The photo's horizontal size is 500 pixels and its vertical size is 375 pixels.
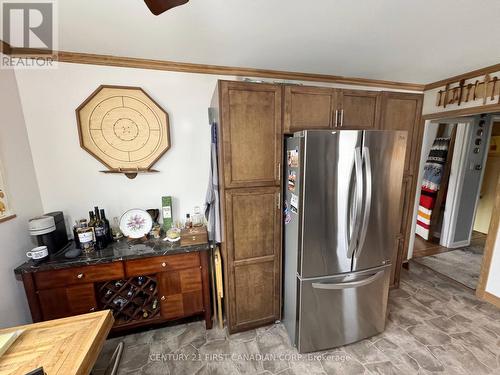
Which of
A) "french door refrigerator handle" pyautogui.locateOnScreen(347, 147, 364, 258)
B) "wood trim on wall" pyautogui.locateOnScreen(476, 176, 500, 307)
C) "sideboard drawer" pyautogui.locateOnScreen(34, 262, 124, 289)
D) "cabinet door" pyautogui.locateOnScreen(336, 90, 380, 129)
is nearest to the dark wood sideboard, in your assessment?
"sideboard drawer" pyautogui.locateOnScreen(34, 262, 124, 289)

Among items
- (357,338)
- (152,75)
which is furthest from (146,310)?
(152,75)

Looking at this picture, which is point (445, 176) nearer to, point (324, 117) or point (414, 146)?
point (414, 146)

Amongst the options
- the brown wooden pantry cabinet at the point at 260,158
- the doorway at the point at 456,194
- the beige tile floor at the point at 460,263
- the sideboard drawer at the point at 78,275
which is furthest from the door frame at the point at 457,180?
the sideboard drawer at the point at 78,275

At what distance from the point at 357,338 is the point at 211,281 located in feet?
4.47

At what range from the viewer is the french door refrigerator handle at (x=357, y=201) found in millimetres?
1445

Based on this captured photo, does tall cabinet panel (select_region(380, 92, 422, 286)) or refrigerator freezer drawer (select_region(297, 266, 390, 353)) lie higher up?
tall cabinet panel (select_region(380, 92, 422, 286))

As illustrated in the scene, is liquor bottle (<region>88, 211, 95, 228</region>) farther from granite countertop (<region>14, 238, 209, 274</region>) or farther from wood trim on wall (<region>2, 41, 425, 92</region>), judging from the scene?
wood trim on wall (<region>2, 41, 425, 92</region>)

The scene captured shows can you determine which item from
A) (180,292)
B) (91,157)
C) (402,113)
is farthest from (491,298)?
(91,157)

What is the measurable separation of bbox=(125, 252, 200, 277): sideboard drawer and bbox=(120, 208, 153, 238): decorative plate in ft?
1.00

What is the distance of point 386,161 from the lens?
5.03 feet

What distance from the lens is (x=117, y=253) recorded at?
168 centimetres

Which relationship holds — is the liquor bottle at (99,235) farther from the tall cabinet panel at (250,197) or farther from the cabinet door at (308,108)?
the cabinet door at (308,108)

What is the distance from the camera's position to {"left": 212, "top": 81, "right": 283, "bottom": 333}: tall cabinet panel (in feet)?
5.09
